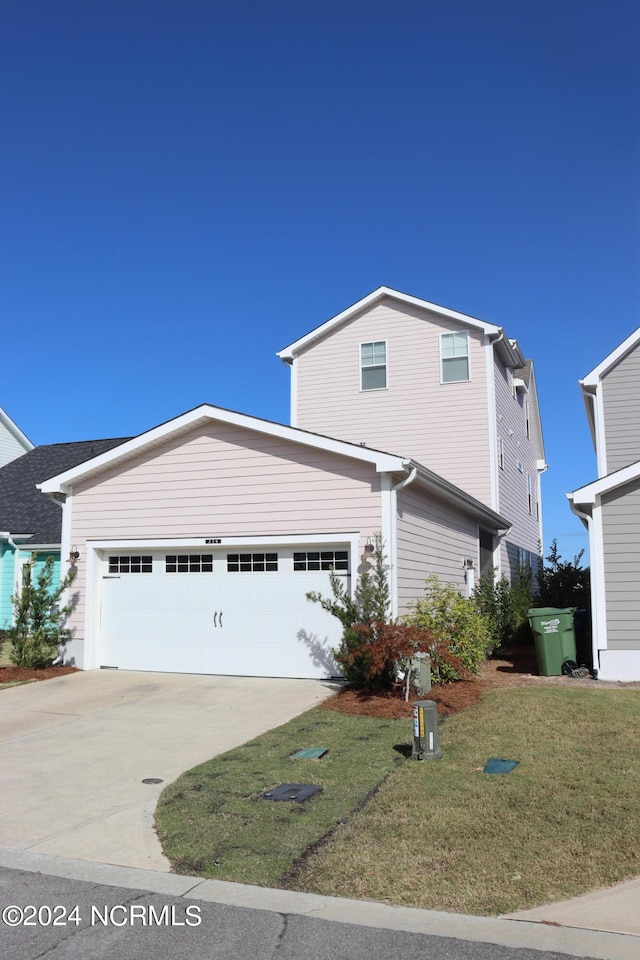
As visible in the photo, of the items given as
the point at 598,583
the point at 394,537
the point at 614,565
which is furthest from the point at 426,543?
the point at 614,565

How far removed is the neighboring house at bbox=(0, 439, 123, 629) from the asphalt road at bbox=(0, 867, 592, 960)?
44.0ft

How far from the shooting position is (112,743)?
8.04 metres

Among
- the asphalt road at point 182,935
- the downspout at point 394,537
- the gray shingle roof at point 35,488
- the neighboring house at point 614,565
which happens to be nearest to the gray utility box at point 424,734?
the asphalt road at point 182,935

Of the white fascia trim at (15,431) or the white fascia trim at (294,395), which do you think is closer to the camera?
the white fascia trim at (294,395)

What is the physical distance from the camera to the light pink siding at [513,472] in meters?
19.5

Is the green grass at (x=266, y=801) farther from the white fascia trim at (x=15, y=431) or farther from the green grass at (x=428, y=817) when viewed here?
the white fascia trim at (x=15, y=431)

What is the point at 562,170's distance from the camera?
13.5m

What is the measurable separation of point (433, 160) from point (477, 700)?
1079 centimetres

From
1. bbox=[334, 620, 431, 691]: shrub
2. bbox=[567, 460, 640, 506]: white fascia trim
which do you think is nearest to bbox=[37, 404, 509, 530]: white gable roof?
bbox=[567, 460, 640, 506]: white fascia trim

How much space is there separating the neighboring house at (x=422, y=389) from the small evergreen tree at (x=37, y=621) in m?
9.03

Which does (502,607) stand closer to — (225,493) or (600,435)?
(600,435)

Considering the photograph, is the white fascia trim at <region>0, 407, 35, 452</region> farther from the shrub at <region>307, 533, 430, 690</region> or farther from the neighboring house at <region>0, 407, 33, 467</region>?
the shrub at <region>307, 533, 430, 690</region>

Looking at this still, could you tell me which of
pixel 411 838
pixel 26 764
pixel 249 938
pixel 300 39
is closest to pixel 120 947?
pixel 249 938

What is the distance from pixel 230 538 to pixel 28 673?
14.2ft
